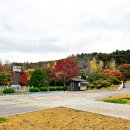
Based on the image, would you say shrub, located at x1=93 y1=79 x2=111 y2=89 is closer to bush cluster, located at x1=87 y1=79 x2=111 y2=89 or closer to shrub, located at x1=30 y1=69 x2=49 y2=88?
bush cluster, located at x1=87 y1=79 x2=111 y2=89

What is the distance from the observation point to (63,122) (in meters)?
13.7

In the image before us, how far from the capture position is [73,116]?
15539 millimetres

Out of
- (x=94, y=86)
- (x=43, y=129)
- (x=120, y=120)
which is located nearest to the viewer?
(x=43, y=129)

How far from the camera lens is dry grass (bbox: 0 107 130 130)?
12.5 meters

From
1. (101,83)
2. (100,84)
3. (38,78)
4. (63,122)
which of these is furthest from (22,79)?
(63,122)

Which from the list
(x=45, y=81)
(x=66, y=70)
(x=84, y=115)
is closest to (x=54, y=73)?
(x=66, y=70)

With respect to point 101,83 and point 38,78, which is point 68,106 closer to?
point 38,78

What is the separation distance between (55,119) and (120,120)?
3518 millimetres

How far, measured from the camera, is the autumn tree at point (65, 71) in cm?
4838

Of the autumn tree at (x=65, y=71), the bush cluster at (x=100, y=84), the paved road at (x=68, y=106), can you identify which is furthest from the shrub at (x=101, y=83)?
the paved road at (x=68, y=106)

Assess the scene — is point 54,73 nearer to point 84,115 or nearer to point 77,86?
point 77,86

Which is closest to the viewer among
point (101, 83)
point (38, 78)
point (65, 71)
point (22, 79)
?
point (38, 78)

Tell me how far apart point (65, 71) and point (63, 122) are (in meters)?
35.0

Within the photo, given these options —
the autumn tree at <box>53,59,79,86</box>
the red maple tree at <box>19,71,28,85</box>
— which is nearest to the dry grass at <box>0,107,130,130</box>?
the autumn tree at <box>53,59,79,86</box>
